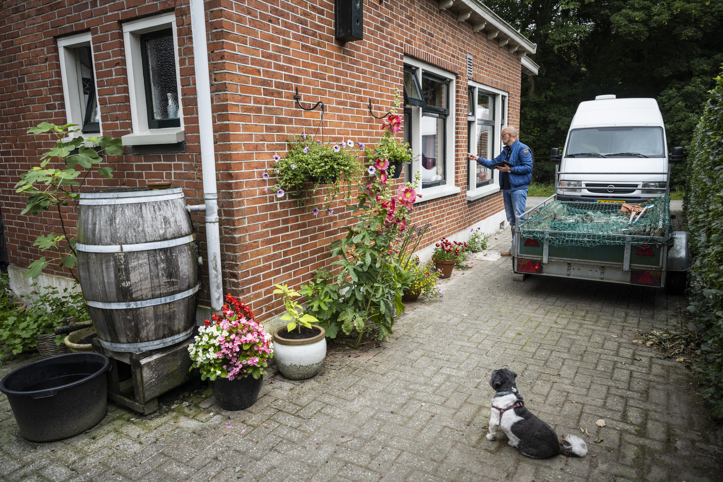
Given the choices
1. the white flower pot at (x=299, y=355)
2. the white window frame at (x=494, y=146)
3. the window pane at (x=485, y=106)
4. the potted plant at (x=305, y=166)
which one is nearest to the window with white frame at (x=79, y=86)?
the potted plant at (x=305, y=166)

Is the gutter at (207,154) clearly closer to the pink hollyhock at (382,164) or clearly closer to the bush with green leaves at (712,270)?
the pink hollyhock at (382,164)

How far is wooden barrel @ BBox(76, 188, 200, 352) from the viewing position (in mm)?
3068

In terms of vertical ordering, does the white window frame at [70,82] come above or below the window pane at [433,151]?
above

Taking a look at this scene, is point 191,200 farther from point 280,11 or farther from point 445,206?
point 445,206

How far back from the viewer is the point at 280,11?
3971mm

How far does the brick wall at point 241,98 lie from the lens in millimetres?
3615

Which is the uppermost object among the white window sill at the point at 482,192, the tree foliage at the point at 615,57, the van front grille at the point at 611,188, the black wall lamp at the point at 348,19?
the tree foliage at the point at 615,57

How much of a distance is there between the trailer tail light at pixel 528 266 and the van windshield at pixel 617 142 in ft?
13.3

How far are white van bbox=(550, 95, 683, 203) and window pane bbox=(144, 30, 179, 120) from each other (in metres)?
7.16

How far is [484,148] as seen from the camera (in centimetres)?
1057

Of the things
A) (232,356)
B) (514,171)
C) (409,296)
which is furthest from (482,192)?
(232,356)

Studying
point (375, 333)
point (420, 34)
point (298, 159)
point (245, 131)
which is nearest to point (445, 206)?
point (420, 34)

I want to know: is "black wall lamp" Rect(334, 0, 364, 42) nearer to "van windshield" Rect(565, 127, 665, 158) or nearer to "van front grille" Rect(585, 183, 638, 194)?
"van front grille" Rect(585, 183, 638, 194)

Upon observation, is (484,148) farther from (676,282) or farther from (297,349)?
(297,349)
